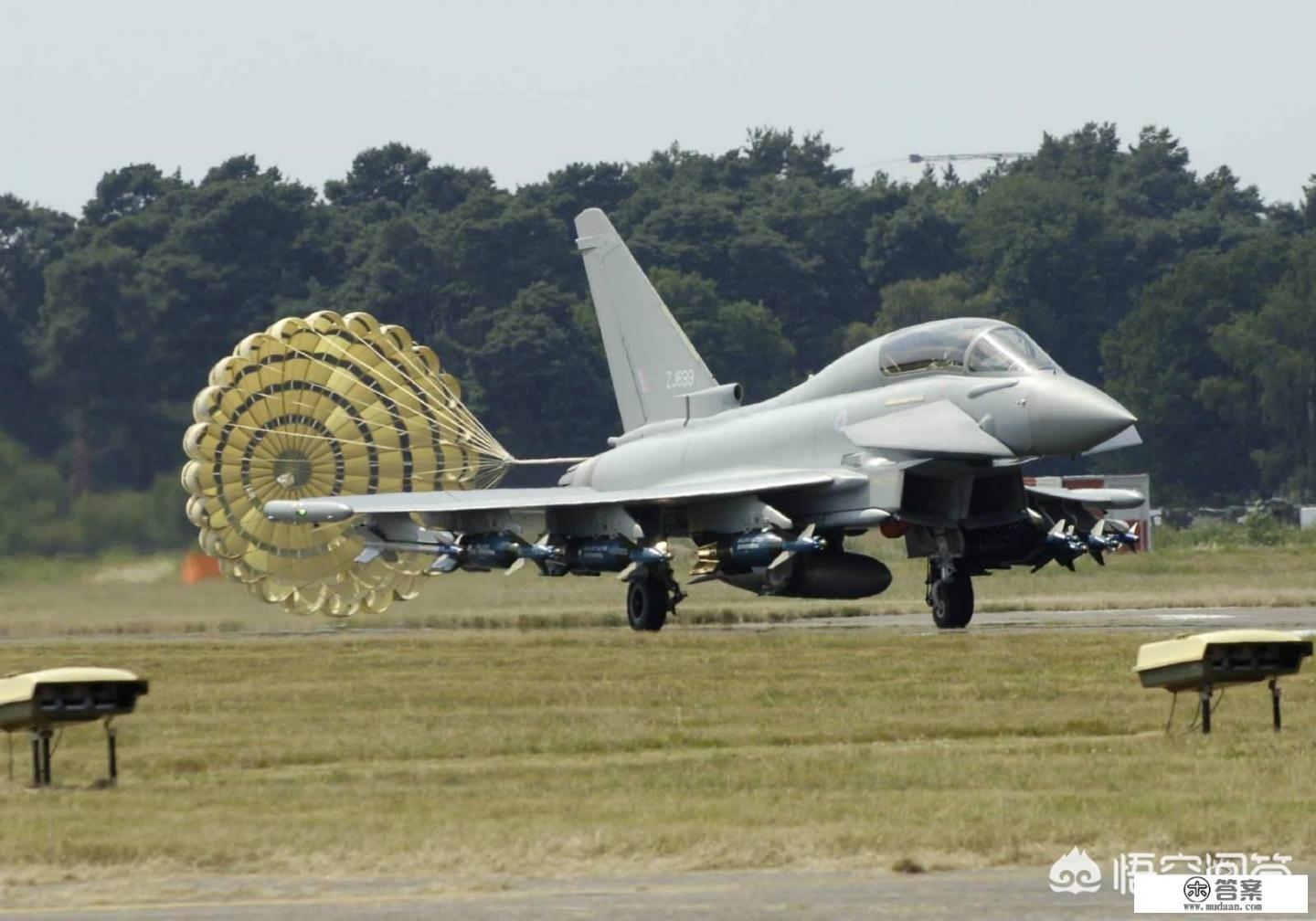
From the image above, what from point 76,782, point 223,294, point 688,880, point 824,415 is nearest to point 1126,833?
point 688,880

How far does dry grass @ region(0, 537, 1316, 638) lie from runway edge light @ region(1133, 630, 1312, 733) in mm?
14465

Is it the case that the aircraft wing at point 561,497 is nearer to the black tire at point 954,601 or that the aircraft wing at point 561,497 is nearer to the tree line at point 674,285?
the black tire at point 954,601

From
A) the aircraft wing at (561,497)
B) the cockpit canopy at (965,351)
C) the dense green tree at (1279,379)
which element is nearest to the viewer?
the cockpit canopy at (965,351)

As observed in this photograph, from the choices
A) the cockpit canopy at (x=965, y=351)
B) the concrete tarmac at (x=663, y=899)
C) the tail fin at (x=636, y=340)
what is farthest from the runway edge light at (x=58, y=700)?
the tail fin at (x=636, y=340)

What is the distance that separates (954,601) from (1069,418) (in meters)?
2.45

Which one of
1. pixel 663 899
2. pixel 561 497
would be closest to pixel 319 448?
pixel 561 497

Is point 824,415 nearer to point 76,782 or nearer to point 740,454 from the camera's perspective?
point 740,454

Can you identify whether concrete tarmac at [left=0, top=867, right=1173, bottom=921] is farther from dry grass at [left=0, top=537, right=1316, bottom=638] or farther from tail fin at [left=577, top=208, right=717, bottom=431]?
tail fin at [left=577, top=208, right=717, bottom=431]

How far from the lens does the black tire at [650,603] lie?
89.5ft

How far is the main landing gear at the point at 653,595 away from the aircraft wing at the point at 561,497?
2.58 feet

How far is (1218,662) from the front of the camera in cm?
1415

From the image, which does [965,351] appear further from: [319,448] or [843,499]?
[319,448]

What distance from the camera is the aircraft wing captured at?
86.3ft

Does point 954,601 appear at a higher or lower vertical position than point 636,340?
lower
